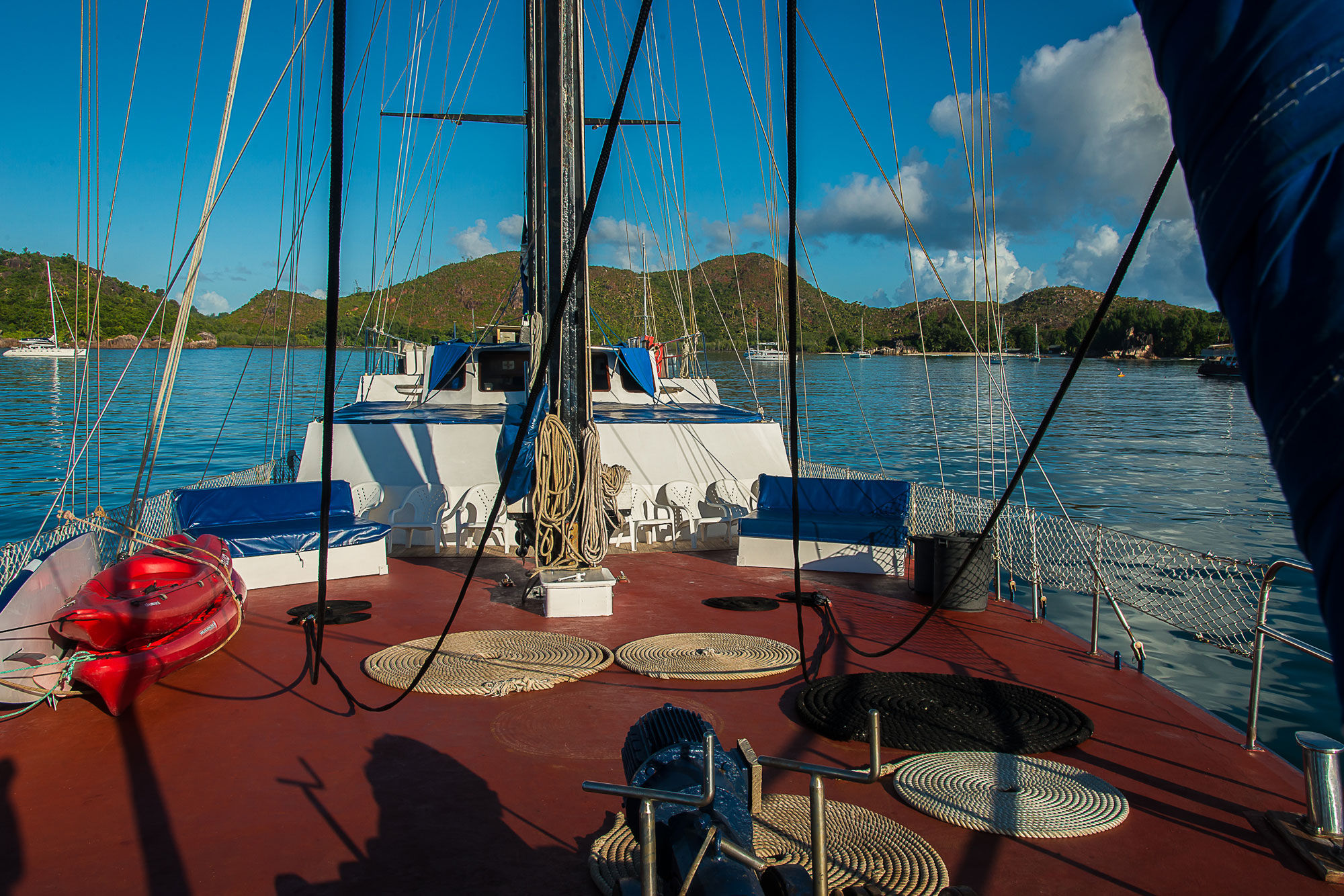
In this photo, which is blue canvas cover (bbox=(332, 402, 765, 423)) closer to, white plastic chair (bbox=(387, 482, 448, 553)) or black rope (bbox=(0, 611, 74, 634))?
white plastic chair (bbox=(387, 482, 448, 553))

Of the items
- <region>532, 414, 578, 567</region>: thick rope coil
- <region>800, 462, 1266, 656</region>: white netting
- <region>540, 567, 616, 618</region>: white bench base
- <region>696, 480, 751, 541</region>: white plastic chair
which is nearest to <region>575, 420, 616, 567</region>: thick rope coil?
<region>532, 414, 578, 567</region>: thick rope coil

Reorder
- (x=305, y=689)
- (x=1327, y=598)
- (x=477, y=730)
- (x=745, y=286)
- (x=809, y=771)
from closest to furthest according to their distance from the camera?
(x=1327, y=598) < (x=809, y=771) < (x=477, y=730) < (x=305, y=689) < (x=745, y=286)

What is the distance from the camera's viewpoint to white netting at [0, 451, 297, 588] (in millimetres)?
5816

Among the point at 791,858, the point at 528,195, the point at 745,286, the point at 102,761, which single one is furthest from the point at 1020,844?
the point at 745,286

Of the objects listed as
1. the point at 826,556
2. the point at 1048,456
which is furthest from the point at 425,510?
the point at 1048,456

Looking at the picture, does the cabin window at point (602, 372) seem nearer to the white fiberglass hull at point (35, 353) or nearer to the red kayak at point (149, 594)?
the red kayak at point (149, 594)

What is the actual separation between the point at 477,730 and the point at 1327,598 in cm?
452

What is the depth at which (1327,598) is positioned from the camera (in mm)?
761

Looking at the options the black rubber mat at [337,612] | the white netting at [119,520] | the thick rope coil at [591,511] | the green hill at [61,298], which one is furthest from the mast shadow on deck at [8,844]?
the green hill at [61,298]

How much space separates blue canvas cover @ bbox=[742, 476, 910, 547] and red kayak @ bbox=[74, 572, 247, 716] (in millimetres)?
5181

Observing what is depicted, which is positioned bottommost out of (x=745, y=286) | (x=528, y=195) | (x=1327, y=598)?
(x=1327, y=598)

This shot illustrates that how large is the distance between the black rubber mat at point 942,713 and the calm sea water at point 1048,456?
219 centimetres

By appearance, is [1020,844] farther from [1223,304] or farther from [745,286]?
[745,286]

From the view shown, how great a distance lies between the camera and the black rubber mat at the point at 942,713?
4453 mm
